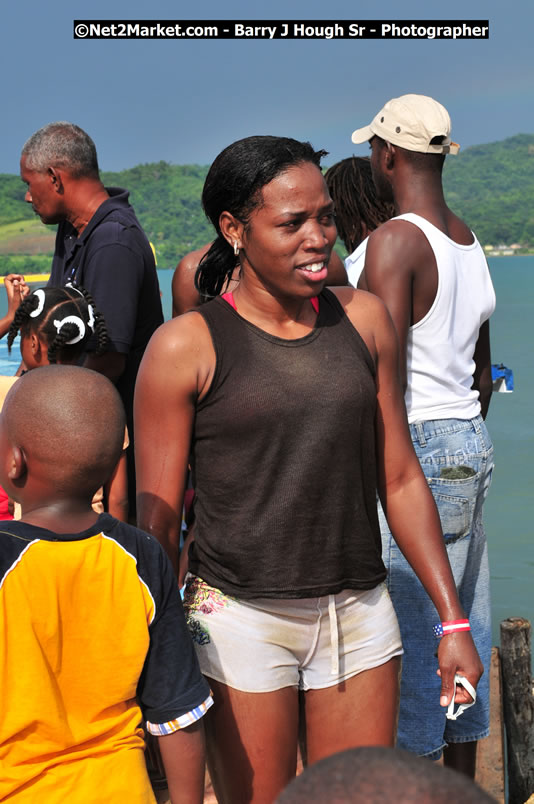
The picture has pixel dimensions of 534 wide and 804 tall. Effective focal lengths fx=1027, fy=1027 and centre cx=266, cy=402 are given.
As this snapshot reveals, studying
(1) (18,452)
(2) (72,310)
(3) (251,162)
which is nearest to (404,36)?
(2) (72,310)

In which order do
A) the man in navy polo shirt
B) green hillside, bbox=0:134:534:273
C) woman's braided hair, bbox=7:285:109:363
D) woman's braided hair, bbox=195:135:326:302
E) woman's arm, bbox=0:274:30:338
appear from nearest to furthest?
woman's braided hair, bbox=195:135:326:302 < woman's braided hair, bbox=7:285:109:363 < the man in navy polo shirt < woman's arm, bbox=0:274:30:338 < green hillside, bbox=0:134:534:273

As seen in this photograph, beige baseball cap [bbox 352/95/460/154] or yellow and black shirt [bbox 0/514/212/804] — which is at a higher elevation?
beige baseball cap [bbox 352/95/460/154]

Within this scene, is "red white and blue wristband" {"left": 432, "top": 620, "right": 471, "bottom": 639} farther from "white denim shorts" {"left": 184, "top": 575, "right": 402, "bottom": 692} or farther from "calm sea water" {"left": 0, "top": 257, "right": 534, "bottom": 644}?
"calm sea water" {"left": 0, "top": 257, "right": 534, "bottom": 644}

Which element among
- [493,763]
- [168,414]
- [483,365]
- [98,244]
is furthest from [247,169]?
[493,763]

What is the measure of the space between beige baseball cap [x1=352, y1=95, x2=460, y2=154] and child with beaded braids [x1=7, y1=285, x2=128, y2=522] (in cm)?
126

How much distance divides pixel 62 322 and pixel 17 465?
1.85 meters

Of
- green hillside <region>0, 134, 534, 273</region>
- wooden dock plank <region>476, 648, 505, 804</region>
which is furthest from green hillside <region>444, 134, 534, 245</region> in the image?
wooden dock plank <region>476, 648, 505, 804</region>

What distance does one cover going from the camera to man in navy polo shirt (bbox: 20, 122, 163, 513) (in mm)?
3947

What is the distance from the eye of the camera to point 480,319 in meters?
3.28

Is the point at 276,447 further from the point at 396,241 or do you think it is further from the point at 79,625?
the point at 396,241

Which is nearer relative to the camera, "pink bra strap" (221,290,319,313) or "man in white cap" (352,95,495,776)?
"pink bra strap" (221,290,319,313)

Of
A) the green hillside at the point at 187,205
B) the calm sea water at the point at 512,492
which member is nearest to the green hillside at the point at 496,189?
the green hillside at the point at 187,205

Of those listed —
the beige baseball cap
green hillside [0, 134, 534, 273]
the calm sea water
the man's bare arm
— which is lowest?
the calm sea water

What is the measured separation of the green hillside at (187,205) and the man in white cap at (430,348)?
88.0 feet
